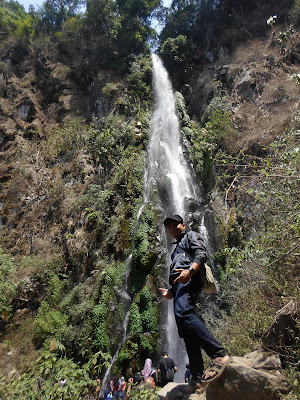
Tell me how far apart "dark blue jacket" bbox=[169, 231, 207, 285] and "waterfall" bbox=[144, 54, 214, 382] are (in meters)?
5.95

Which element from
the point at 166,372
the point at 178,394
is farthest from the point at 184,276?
the point at 166,372

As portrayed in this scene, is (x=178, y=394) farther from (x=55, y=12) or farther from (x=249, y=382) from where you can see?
(x=55, y=12)

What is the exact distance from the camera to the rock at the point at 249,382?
95.3 inches

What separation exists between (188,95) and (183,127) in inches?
147

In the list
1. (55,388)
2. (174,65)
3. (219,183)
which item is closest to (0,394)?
(55,388)

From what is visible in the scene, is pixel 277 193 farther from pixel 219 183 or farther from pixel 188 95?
pixel 188 95

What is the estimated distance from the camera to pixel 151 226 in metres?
10.5

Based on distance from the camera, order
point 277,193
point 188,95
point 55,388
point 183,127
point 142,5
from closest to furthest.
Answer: point 55,388 → point 277,193 → point 183,127 → point 188,95 → point 142,5

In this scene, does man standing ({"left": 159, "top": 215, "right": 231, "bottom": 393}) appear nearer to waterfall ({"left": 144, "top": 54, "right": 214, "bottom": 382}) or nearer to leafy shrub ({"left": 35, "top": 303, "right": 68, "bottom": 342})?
waterfall ({"left": 144, "top": 54, "right": 214, "bottom": 382})

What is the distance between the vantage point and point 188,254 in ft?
10.7

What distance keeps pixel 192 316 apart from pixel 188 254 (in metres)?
0.65

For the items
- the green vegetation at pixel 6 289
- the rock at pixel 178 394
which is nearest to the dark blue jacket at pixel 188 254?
the rock at pixel 178 394

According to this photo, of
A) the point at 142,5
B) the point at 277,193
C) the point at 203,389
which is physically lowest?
the point at 203,389

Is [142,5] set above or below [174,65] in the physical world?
above
